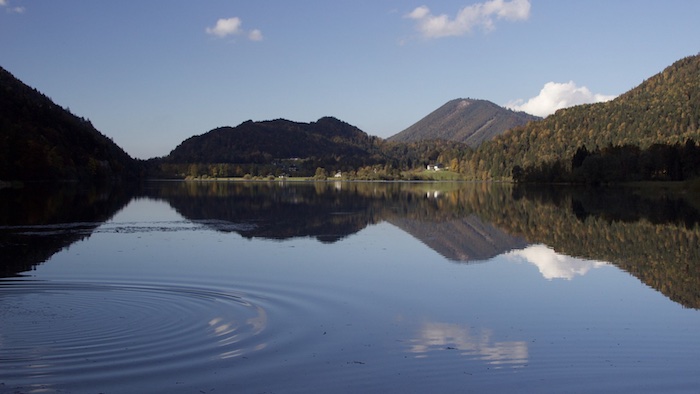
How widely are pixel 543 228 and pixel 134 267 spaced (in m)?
20.2

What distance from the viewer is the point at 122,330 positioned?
34.4 ft

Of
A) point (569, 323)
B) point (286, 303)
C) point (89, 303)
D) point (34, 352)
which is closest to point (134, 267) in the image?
point (89, 303)

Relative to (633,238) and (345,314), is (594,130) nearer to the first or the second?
(633,238)

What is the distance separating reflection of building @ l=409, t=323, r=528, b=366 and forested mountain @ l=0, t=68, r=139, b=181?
79525mm

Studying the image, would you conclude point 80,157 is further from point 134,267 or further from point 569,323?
point 569,323

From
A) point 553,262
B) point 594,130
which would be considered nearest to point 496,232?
point 553,262

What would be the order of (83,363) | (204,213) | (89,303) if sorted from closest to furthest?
(83,363), (89,303), (204,213)

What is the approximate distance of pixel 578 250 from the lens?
22891 millimetres

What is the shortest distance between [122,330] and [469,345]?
18.4 ft

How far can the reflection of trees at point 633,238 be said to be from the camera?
16891mm

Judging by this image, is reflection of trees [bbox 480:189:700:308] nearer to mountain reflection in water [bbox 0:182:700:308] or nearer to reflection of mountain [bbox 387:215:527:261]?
mountain reflection in water [bbox 0:182:700:308]

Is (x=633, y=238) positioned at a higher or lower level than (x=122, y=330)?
lower

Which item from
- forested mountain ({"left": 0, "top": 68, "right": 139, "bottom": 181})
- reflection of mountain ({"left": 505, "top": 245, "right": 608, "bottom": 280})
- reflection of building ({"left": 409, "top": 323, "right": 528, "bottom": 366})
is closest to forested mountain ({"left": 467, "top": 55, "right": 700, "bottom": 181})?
forested mountain ({"left": 0, "top": 68, "right": 139, "bottom": 181})

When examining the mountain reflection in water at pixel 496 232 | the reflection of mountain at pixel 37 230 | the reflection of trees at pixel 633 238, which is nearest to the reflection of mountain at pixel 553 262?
the mountain reflection in water at pixel 496 232
